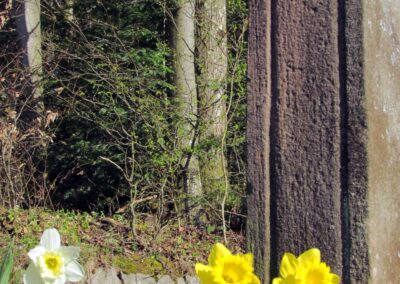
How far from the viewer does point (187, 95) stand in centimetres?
807

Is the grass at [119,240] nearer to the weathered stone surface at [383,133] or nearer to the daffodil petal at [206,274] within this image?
A: the weathered stone surface at [383,133]

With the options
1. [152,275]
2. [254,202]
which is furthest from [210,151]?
[254,202]

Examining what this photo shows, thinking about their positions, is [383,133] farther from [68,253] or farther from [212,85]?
[212,85]

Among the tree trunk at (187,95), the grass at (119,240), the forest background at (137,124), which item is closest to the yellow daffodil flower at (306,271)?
the grass at (119,240)

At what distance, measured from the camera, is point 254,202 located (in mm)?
2045

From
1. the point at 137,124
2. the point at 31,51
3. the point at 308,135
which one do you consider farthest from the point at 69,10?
the point at 308,135

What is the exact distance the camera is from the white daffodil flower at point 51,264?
Answer: 1.51 meters

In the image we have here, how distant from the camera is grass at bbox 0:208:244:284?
5516 millimetres

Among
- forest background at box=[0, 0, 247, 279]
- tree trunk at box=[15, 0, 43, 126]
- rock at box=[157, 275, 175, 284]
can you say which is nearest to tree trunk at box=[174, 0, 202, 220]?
forest background at box=[0, 0, 247, 279]

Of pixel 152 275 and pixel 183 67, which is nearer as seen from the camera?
pixel 152 275

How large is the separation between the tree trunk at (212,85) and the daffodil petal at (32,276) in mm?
6275

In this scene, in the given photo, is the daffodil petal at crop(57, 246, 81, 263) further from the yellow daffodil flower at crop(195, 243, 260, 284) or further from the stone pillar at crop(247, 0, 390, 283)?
the stone pillar at crop(247, 0, 390, 283)

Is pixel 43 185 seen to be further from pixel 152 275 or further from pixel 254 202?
pixel 254 202

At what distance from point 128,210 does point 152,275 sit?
7.07 feet
